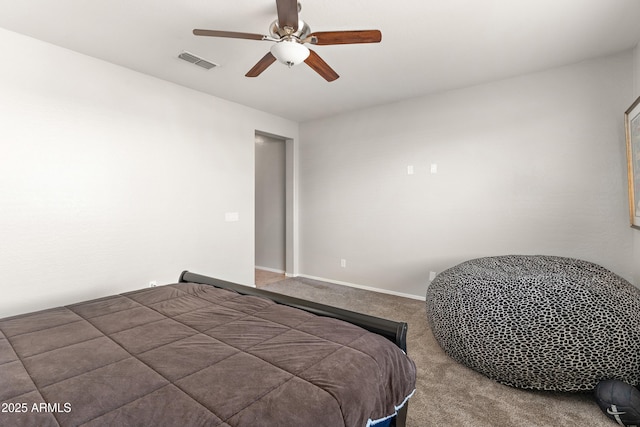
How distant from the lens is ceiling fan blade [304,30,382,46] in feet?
6.35

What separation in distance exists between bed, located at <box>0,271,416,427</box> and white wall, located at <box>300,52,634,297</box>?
2.58 metres

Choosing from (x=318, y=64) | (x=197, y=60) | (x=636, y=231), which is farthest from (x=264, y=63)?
(x=636, y=231)

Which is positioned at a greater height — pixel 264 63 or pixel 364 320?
pixel 264 63

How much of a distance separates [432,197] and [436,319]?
183 cm

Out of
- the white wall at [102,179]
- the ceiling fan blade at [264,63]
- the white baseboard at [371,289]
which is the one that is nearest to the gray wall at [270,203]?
the white baseboard at [371,289]

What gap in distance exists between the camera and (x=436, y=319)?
2660 millimetres

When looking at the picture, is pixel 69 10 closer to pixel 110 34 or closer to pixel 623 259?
pixel 110 34

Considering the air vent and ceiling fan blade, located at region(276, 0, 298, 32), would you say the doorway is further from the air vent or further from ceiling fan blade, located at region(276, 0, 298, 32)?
ceiling fan blade, located at region(276, 0, 298, 32)

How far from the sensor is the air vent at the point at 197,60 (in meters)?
2.95

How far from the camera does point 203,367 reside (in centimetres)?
127

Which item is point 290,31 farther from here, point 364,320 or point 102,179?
point 102,179

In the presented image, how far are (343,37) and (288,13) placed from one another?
0.37m

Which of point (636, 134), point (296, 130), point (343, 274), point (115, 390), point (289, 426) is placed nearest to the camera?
point (289, 426)

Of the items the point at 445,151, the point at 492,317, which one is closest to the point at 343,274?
the point at 445,151
